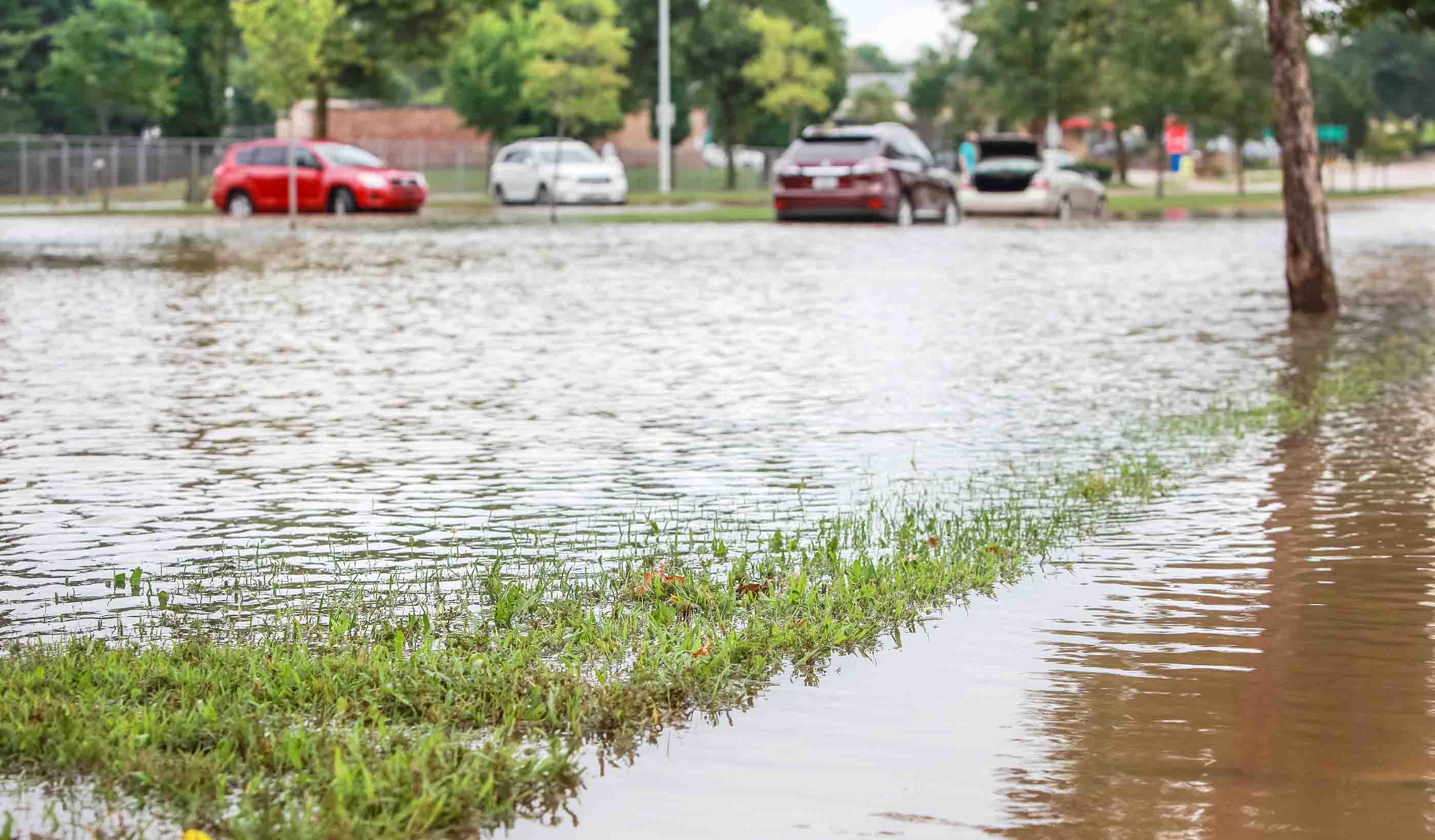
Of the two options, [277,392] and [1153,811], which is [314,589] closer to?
[1153,811]

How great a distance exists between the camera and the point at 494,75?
7681cm

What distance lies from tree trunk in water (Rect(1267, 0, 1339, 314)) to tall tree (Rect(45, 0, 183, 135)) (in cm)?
5521

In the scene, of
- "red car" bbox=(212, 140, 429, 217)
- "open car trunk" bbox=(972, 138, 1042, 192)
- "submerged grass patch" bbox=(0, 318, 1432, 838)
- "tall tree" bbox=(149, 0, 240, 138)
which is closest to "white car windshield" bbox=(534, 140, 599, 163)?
"red car" bbox=(212, 140, 429, 217)

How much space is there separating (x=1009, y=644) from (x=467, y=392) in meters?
7.46

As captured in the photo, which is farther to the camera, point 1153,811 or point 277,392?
point 277,392

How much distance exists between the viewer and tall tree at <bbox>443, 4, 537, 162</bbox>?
75938mm

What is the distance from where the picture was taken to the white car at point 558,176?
50.5 m

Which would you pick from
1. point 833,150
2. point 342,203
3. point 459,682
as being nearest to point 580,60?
point 342,203

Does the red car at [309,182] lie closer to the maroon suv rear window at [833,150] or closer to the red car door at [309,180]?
the red car door at [309,180]

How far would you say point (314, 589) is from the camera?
7367 millimetres

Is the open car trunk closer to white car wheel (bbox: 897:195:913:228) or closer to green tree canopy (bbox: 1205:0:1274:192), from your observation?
white car wheel (bbox: 897:195:913:228)

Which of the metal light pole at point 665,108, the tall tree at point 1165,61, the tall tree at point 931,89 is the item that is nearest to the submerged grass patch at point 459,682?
the metal light pole at point 665,108

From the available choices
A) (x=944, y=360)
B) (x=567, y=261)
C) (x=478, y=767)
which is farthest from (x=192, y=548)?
(x=567, y=261)

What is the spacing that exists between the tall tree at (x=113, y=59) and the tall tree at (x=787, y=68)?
18.9 m
